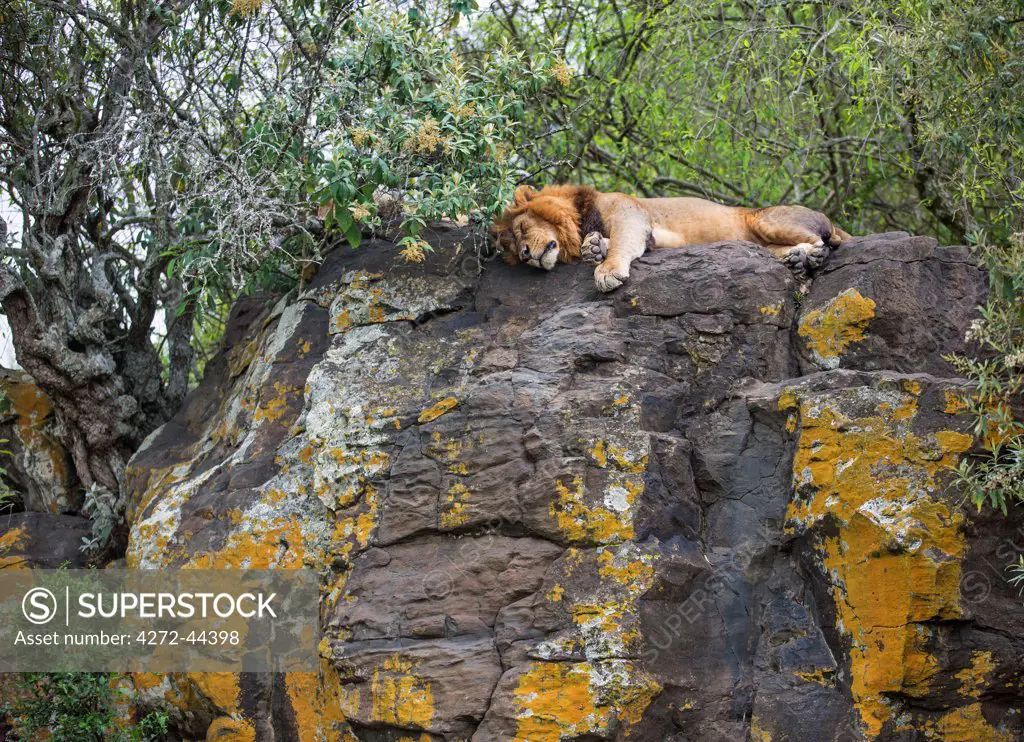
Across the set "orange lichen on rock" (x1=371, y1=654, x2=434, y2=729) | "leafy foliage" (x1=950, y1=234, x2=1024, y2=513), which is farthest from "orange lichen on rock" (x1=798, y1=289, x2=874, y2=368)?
"orange lichen on rock" (x1=371, y1=654, x2=434, y2=729)

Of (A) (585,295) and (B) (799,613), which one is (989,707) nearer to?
(B) (799,613)

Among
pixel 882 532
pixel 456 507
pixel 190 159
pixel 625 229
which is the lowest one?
pixel 882 532

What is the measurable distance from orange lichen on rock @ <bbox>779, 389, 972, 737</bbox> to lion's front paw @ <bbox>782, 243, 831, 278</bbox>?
3.38ft

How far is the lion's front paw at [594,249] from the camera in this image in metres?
5.83

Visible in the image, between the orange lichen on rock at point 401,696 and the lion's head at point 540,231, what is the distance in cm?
231

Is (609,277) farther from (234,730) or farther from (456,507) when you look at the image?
(234,730)

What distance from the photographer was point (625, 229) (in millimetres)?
5941

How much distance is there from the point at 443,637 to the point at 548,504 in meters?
0.77

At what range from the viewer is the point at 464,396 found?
531cm

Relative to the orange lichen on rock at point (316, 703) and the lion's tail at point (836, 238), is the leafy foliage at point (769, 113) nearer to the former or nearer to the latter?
the lion's tail at point (836, 238)

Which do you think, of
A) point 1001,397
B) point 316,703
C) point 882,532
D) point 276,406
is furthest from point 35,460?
point 1001,397

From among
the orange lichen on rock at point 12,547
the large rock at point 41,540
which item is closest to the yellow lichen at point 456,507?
the large rock at point 41,540

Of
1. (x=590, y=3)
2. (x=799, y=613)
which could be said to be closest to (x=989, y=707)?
(x=799, y=613)

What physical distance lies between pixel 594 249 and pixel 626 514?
1.61m
